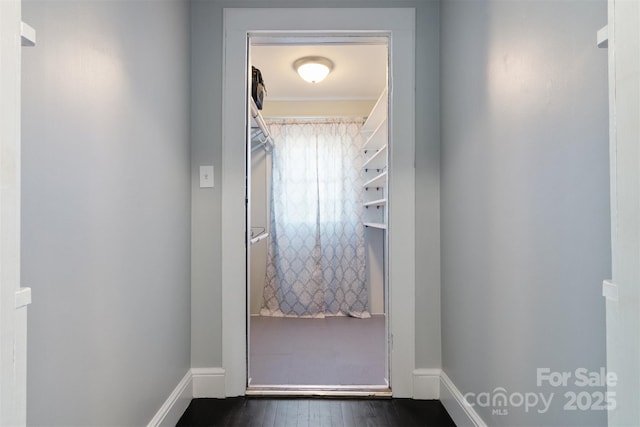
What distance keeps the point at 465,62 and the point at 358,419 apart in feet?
5.72

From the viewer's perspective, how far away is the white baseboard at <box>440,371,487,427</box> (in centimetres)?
157

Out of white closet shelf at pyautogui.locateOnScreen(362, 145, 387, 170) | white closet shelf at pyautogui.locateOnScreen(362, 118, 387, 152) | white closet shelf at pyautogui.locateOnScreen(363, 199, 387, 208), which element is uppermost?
white closet shelf at pyautogui.locateOnScreen(362, 118, 387, 152)

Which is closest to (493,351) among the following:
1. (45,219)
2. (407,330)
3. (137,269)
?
(407,330)

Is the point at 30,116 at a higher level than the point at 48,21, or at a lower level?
lower

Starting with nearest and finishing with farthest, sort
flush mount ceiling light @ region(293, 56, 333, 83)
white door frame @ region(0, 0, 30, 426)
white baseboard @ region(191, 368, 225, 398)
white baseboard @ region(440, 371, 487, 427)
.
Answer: white door frame @ region(0, 0, 30, 426) → white baseboard @ region(440, 371, 487, 427) → white baseboard @ region(191, 368, 225, 398) → flush mount ceiling light @ region(293, 56, 333, 83)

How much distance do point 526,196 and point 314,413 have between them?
1.42 meters

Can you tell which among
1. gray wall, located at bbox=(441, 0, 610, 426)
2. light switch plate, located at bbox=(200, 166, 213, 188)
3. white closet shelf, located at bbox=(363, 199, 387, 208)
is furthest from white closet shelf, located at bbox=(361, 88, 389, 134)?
light switch plate, located at bbox=(200, 166, 213, 188)

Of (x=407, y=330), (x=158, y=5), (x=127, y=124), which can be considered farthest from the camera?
(x=407, y=330)

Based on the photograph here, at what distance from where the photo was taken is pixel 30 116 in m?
0.87

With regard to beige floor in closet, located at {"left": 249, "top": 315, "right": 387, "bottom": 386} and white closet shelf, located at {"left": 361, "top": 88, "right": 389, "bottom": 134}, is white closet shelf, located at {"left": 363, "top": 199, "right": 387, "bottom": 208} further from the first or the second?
beige floor in closet, located at {"left": 249, "top": 315, "right": 387, "bottom": 386}

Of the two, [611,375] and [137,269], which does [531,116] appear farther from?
[137,269]

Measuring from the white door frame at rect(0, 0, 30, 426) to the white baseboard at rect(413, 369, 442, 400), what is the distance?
1.82 metres

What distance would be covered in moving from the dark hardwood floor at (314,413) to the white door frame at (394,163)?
0.41ft

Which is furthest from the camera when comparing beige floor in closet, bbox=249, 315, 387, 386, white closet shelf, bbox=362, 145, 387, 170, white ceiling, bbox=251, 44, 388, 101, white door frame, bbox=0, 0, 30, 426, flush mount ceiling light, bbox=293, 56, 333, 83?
white closet shelf, bbox=362, 145, 387, 170
